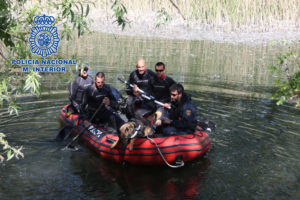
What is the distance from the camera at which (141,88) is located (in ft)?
32.0

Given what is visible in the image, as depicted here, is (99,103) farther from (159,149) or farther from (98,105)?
(159,149)

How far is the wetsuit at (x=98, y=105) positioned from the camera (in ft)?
29.3

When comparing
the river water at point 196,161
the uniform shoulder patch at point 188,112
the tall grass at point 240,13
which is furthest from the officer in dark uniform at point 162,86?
the tall grass at point 240,13

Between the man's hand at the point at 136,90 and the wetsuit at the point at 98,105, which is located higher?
the man's hand at the point at 136,90

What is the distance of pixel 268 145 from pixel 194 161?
6.91 feet

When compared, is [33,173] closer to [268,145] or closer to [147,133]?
[147,133]

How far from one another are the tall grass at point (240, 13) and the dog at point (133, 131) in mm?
21560

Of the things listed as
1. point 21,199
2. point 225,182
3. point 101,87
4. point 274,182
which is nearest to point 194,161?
point 225,182

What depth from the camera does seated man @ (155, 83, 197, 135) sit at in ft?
24.8

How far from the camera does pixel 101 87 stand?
896cm

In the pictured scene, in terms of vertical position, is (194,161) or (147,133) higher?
(147,133)

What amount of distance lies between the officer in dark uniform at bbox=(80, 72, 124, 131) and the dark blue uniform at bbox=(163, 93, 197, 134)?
1.60 m

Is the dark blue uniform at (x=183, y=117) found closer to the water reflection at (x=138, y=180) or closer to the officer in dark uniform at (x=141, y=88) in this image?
the water reflection at (x=138, y=180)

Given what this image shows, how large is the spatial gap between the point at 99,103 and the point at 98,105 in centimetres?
6
